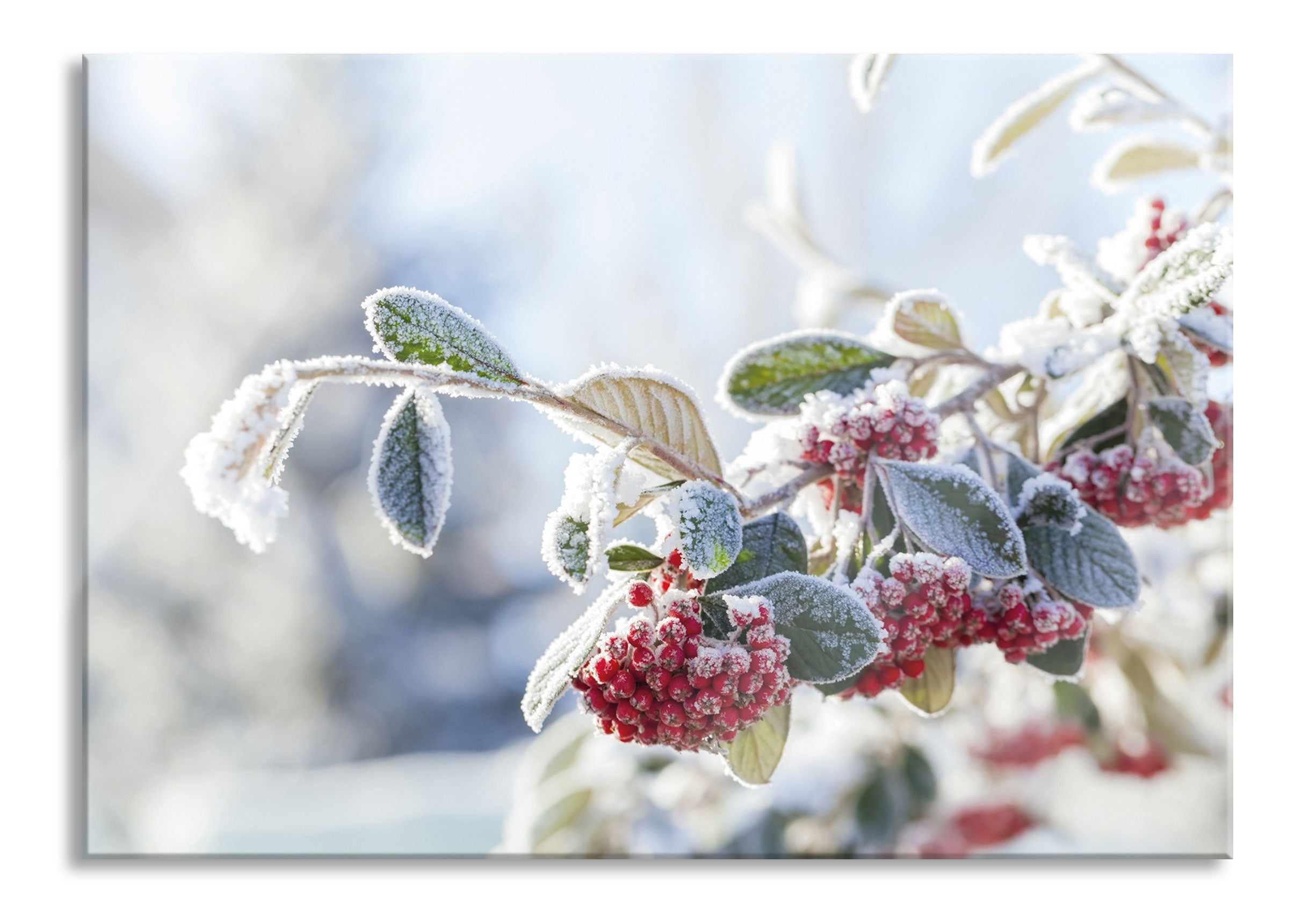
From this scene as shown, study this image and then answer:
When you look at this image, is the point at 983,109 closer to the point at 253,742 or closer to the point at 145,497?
→ the point at 145,497

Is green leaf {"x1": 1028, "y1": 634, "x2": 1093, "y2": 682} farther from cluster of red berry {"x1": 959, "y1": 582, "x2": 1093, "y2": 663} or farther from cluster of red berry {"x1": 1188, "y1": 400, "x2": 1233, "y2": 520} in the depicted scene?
cluster of red berry {"x1": 1188, "y1": 400, "x2": 1233, "y2": 520}

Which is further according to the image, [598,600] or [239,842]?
[239,842]

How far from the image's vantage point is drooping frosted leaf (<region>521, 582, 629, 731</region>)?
1.26ft

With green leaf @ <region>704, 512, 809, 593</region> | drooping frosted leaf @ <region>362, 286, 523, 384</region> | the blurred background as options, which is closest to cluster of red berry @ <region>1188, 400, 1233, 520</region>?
Answer: green leaf @ <region>704, 512, 809, 593</region>

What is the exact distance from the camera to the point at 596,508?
1.16 ft

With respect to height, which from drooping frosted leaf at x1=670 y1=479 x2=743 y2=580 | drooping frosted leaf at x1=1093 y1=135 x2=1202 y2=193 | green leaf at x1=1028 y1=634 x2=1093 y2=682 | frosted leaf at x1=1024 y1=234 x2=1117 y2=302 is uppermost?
drooping frosted leaf at x1=1093 y1=135 x2=1202 y2=193

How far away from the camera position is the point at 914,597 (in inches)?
15.9

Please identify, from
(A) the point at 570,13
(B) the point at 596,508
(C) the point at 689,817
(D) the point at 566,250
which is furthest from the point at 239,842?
(D) the point at 566,250

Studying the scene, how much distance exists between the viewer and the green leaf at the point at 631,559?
0.41 meters

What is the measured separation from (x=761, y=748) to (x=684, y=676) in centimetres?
12

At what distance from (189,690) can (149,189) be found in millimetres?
2453

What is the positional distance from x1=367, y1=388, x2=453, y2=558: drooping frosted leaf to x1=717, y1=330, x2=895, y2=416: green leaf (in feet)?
0.62

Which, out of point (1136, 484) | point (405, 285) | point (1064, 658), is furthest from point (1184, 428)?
point (405, 285)

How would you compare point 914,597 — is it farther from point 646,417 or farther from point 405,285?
point 405,285
